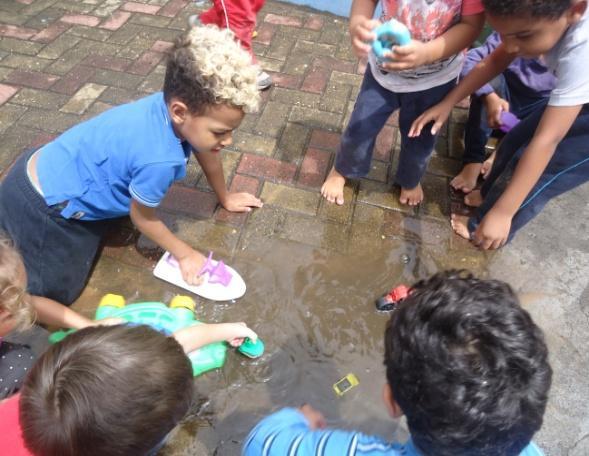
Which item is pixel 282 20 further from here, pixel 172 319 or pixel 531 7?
pixel 172 319

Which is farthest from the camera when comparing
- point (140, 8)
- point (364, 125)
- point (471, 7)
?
point (140, 8)

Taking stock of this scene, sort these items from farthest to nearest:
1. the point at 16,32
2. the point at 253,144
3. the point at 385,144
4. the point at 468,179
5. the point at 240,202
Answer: the point at 16,32 → the point at 385,144 → the point at 253,144 → the point at 468,179 → the point at 240,202

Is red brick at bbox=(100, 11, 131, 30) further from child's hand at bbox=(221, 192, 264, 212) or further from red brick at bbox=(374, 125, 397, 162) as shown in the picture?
red brick at bbox=(374, 125, 397, 162)

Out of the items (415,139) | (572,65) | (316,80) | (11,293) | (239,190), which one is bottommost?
(239,190)

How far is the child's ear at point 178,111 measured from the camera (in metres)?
1.61

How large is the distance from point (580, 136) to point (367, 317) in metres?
1.19

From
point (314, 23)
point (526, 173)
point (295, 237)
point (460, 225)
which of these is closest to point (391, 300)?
point (295, 237)

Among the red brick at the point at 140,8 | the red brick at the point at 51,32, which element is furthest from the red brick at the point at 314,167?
the red brick at the point at 51,32

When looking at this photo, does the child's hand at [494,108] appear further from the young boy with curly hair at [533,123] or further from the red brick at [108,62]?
the red brick at [108,62]

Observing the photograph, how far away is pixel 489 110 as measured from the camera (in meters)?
2.53

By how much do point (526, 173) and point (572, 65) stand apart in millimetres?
460

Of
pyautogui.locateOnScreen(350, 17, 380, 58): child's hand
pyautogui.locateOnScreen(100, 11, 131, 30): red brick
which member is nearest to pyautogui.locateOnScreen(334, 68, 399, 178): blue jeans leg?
pyautogui.locateOnScreen(350, 17, 380, 58): child's hand

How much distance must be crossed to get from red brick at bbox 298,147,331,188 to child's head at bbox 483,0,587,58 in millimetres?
1230

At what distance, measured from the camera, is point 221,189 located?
2273 mm
